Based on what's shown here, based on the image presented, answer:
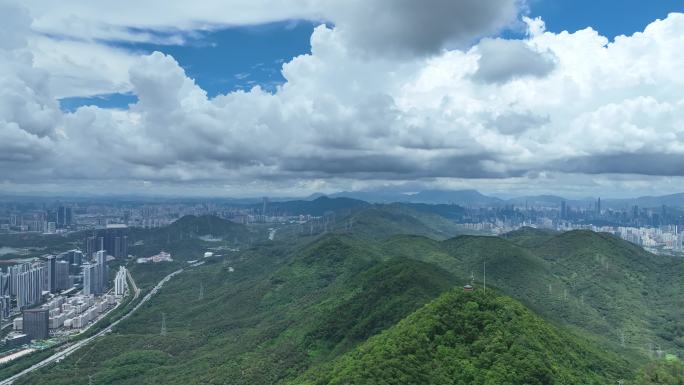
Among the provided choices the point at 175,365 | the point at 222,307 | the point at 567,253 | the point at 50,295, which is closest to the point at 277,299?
the point at 222,307

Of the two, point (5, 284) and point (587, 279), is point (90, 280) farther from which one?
point (587, 279)

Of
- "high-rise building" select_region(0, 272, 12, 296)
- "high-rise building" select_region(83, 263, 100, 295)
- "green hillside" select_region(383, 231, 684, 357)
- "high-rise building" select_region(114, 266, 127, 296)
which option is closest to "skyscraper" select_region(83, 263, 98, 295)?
"high-rise building" select_region(83, 263, 100, 295)

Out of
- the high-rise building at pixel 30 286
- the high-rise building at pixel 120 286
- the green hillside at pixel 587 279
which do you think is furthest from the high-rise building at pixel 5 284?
the green hillside at pixel 587 279

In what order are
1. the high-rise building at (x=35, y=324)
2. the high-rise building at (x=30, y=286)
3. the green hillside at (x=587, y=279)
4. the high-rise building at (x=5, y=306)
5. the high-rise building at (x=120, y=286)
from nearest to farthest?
1. the green hillside at (x=587, y=279)
2. the high-rise building at (x=35, y=324)
3. the high-rise building at (x=5, y=306)
4. the high-rise building at (x=30, y=286)
5. the high-rise building at (x=120, y=286)

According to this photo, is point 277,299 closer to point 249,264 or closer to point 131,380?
point 131,380

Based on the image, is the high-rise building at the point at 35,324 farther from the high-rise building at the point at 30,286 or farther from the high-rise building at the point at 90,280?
the high-rise building at the point at 90,280

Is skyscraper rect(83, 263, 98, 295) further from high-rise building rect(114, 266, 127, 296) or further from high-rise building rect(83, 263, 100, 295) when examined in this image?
high-rise building rect(114, 266, 127, 296)

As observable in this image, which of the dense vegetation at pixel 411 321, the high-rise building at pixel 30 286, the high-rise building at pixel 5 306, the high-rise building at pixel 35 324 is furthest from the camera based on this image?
the high-rise building at pixel 30 286
